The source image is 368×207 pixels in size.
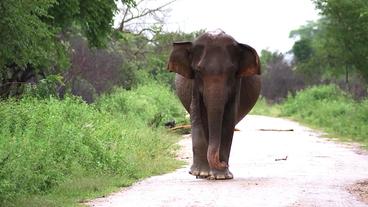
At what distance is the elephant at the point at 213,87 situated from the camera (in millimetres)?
11727

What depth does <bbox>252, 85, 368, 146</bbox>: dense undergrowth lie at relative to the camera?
1056 inches

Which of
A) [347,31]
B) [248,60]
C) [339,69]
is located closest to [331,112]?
[339,69]

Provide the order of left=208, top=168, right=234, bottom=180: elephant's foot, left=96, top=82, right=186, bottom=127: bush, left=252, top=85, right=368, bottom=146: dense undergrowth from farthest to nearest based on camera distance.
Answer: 1. left=252, top=85, right=368, bottom=146: dense undergrowth
2. left=96, top=82, right=186, bottom=127: bush
3. left=208, top=168, right=234, bottom=180: elephant's foot

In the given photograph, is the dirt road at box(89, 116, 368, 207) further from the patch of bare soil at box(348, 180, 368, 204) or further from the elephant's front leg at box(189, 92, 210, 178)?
the elephant's front leg at box(189, 92, 210, 178)

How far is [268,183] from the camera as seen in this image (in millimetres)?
11039

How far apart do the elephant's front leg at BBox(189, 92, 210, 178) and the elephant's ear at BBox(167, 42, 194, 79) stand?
1.72 feet

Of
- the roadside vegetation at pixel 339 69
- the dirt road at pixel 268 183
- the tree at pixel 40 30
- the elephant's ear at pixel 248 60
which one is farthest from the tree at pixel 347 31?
the elephant's ear at pixel 248 60

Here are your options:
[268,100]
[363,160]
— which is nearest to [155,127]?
[363,160]

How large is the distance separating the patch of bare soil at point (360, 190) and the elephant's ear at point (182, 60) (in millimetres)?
3379

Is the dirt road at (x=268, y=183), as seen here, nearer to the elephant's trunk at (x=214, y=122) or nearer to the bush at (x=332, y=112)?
the elephant's trunk at (x=214, y=122)

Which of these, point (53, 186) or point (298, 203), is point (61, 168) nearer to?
point (53, 186)

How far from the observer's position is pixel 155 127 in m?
23.2

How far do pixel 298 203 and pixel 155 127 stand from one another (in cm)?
1463

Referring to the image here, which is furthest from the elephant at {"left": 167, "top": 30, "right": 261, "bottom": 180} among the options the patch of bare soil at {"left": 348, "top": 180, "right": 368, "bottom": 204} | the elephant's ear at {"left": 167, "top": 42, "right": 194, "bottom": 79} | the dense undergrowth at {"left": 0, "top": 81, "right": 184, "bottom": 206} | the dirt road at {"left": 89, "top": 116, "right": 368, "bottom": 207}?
the patch of bare soil at {"left": 348, "top": 180, "right": 368, "bottom": 204}
